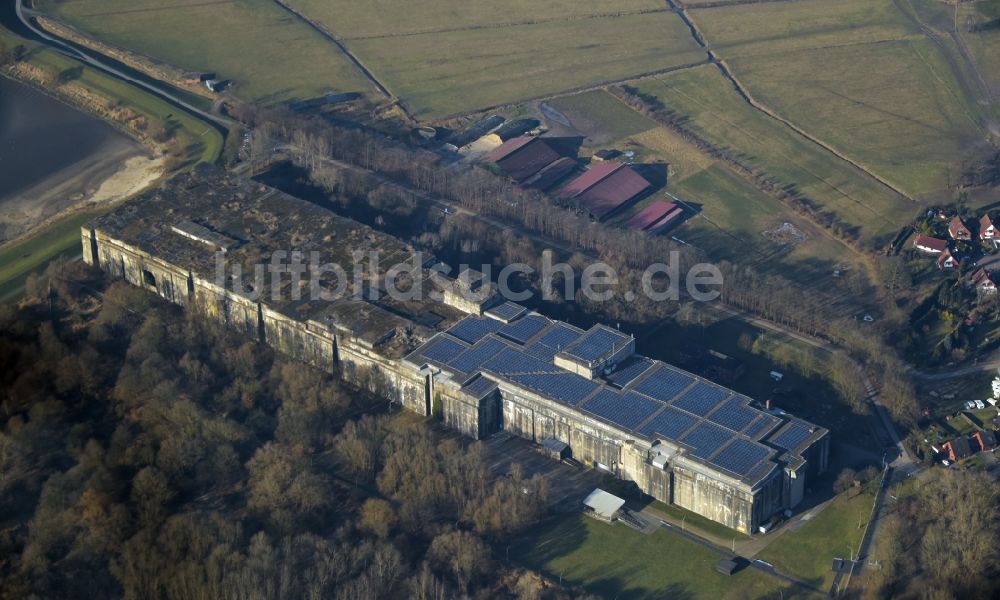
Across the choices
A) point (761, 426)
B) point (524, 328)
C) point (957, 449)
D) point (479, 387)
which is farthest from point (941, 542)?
point (524, 328)

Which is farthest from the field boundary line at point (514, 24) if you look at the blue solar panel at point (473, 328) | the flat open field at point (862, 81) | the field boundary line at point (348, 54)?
the blue solar panel at point (473, 328)

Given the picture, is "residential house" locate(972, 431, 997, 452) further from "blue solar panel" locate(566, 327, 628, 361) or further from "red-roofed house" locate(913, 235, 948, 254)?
"red-roofed house" locate(913, 235, 948, 254)

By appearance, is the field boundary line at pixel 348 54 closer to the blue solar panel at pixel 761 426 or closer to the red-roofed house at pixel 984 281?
the red-roofed house at pixel 984 281

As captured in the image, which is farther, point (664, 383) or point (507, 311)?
point (507, 311)

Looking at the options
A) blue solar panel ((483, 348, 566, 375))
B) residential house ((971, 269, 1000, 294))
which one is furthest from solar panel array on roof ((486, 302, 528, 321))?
residential house ((971, 269, 1000, 294))

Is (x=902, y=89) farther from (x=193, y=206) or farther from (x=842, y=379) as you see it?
A: (x=193, y=206)

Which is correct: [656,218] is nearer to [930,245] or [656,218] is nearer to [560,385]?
[930,245]
